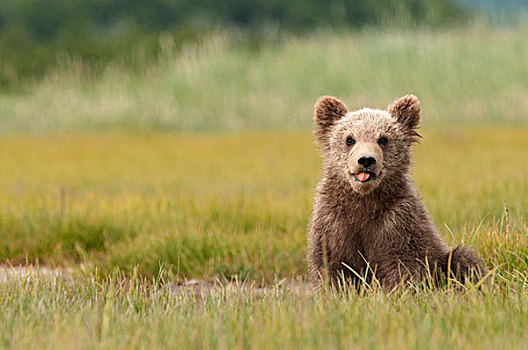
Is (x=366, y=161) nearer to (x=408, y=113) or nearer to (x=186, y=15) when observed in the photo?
(x=408, y=113)

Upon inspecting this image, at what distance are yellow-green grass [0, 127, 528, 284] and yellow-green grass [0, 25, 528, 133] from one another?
507 cm

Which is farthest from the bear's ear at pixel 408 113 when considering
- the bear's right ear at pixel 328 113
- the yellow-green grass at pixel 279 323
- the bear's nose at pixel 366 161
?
the yellow-green grass at pixel 279 323

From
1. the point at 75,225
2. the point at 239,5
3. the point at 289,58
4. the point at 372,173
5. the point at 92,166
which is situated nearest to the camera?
the point at 372,173

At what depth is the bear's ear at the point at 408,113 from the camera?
4.18 meters

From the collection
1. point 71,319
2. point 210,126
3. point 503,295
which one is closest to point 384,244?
point 503,295

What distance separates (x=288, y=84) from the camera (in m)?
20.3

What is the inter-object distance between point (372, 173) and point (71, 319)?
5.37 feet

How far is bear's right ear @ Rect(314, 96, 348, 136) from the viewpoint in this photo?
435cm

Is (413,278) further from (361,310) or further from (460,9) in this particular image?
(460,9)

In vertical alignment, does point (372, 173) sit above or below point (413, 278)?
above

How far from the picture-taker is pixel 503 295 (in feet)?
12.5

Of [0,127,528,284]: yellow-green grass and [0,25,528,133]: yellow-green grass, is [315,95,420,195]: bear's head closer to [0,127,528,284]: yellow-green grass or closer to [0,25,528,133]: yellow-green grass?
[0,127,528,284]: yellow-green grass

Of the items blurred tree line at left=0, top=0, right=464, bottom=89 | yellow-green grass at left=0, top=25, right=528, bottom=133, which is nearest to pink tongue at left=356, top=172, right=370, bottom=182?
yellow-green grass at left=0, top=25, right=528, bottom=133

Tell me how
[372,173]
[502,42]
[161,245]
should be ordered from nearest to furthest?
1. [372,173]
2. [161,245]
3. [502,42]
